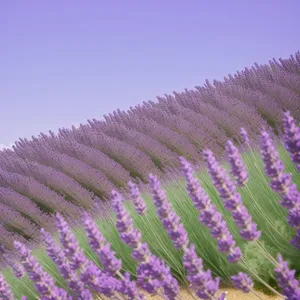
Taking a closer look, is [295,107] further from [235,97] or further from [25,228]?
[25,228]

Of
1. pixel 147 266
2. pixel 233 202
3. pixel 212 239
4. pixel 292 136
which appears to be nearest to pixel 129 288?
pixel 147 266

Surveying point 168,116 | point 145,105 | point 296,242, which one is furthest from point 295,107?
point 296,242

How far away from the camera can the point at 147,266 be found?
5.71 ft

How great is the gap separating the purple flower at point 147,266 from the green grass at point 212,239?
2.09 feet

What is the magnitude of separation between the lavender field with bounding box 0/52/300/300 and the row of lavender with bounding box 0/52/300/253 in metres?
0.01

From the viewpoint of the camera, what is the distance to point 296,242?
1.71 m

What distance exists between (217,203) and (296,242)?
1068mm

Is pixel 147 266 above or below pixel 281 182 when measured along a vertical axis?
A: below

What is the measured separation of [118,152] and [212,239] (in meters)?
2.28

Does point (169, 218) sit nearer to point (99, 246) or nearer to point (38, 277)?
point (99, 246)

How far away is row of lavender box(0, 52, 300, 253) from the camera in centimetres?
406

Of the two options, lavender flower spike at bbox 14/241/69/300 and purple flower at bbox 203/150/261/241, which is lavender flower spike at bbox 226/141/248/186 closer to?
purple flower at bbox 203/150/261/241

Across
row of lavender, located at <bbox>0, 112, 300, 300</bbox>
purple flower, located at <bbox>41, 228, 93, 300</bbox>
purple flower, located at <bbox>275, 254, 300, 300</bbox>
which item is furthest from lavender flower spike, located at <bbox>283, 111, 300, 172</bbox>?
purple flower, located at <bbox>41, 228, 93, 300</bbox>

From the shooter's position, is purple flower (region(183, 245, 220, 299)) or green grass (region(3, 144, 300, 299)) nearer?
purple flower (region(183, 245, 220, 299))
